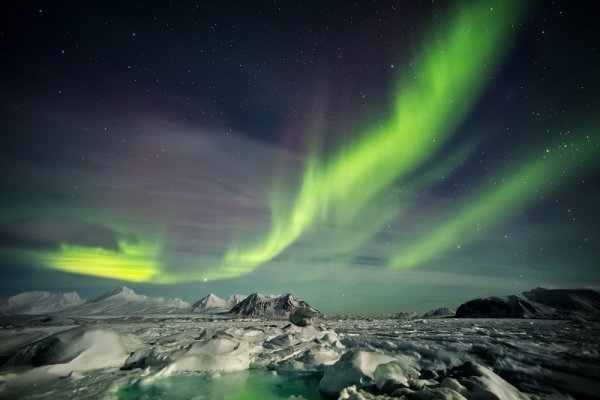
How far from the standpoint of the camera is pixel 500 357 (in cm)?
1202

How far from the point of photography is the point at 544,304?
102 m

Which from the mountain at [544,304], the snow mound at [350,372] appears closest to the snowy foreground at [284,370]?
the snow mound at [350,372]

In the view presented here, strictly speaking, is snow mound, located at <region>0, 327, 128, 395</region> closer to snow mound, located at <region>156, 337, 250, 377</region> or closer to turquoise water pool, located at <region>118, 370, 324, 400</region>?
turquoise water pool, located at <region>118, 370, 324, 400</region>

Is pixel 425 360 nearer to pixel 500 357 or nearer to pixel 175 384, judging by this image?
pixel 500 357

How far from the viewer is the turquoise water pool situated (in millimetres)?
10741

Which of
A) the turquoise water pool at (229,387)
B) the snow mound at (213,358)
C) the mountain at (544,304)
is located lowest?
the turquoise water pool at (229,387)

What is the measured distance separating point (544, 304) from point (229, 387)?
127542mm

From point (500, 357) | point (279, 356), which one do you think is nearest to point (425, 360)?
point (500, 357)

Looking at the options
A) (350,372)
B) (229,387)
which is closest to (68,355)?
(229,387)

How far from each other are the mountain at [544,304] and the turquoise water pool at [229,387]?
103 m

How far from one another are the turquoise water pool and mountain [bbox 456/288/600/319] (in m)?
103

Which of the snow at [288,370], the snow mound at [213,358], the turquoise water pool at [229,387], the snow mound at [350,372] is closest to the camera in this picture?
the snow at [288,370]

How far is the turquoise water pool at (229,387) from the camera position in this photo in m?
10.7

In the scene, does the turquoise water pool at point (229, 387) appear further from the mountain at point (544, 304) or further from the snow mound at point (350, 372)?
the mountain at point (544, 304)
